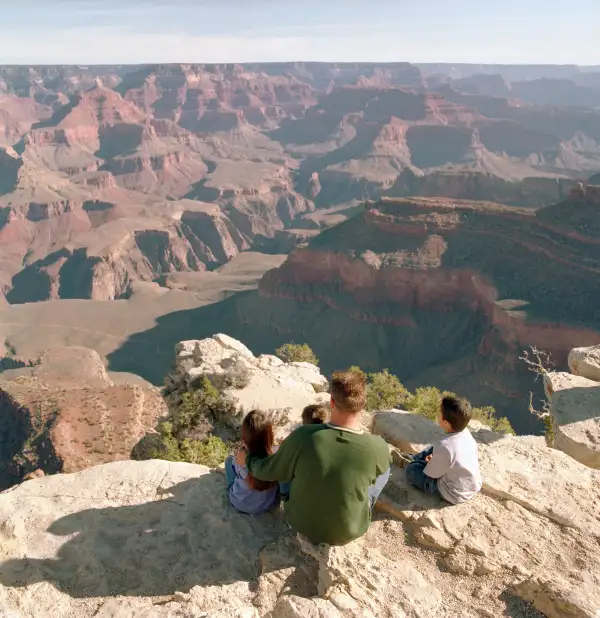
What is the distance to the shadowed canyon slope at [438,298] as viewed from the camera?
4722 cm

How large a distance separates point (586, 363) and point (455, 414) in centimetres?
1074

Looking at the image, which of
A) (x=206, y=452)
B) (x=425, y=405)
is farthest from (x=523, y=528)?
(x=425, y=405)

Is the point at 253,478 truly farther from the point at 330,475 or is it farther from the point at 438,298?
the point at 438,298

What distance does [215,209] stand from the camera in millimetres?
137250

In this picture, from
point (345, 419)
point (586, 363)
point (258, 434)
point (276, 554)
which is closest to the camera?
point (345, 419)

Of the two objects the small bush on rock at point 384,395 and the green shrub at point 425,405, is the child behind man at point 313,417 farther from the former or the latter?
the small bush on rock at point 384,395

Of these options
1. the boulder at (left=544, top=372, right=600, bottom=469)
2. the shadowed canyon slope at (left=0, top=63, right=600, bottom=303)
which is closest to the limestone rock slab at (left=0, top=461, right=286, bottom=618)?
the boulder at (left=544, top=372, right=600, bottom=469)

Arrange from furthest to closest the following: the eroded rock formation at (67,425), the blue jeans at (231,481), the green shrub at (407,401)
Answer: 1. the eroded rock formation at (67,425)
2. the green shrub at (407,401)
3. the blue jeans at (231,481)

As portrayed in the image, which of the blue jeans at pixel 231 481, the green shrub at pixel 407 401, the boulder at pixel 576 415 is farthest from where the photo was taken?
the green shrub at pixel 407 401

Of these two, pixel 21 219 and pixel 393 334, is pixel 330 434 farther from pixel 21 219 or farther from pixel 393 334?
pixel 21 219

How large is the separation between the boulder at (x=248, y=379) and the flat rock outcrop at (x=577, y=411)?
7.00 meters

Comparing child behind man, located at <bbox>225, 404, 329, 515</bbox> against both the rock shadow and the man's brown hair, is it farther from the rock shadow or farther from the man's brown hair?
the man's brown hair

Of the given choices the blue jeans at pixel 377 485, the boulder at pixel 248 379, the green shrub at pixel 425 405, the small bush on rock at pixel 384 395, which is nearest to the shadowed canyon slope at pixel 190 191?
the small bush on rock at pixel 384 395

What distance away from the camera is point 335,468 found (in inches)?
278
